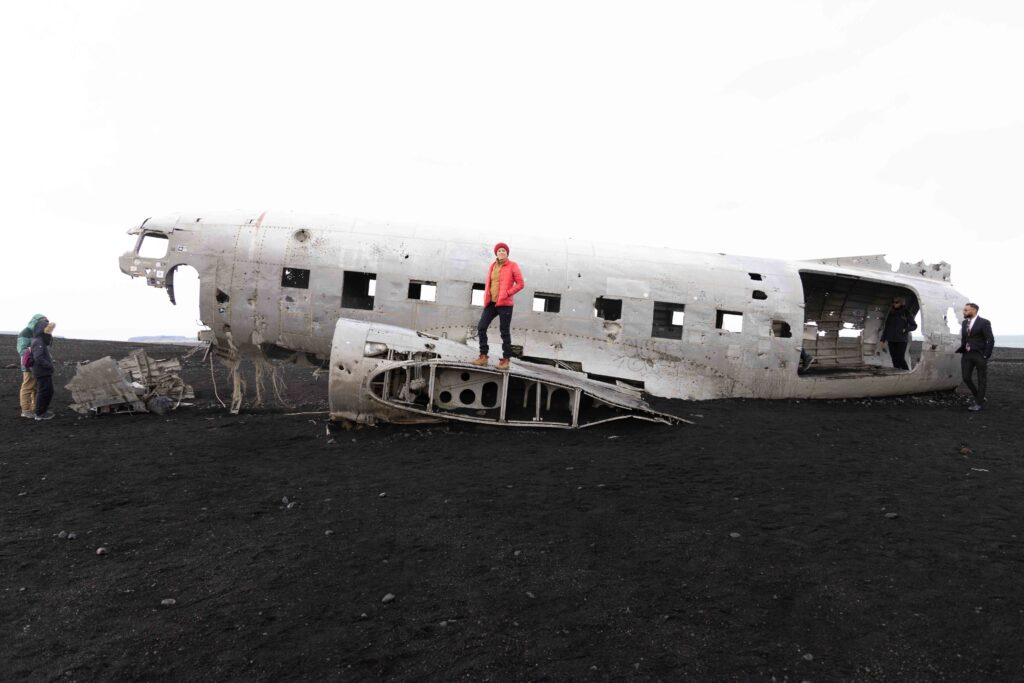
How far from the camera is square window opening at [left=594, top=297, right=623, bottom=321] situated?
11.6 m

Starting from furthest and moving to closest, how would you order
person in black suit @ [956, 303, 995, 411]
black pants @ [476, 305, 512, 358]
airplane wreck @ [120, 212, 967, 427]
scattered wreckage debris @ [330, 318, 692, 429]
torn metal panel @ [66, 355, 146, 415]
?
person in black suit @ [956, 303, 995, 411] < torn metal panel @ [66, 355, 146, 415] < airplane wreck @ [120, 212, 967, 427] < black pants @ [476, 305, 512, 358] < scattered wreckage debris @ [330, 318, 692, 429]

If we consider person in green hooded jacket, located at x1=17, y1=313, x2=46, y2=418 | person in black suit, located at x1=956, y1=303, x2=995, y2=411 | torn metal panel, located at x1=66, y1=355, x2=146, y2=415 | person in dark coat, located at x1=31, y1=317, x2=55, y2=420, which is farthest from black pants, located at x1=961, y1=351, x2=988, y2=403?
person in green hooded jacket, located at x1=17, y1=313, x2=46, y2=418

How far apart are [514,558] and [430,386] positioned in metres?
4.72

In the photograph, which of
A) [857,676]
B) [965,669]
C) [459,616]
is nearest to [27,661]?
[459,616]

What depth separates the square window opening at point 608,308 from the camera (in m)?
11.6

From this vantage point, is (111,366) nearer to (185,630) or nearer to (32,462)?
(32,462)

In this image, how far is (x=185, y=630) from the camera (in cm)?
416

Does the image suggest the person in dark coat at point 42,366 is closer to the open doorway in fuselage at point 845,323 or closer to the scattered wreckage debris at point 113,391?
the scattered wreckage debris at point 113,391

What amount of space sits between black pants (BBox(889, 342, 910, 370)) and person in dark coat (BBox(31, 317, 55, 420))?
69.5 feet

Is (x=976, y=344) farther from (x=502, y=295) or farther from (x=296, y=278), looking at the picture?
(x=296, y=278)

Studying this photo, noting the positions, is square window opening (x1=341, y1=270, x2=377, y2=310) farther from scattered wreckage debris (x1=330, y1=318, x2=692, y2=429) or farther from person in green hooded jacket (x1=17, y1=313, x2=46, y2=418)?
person in green hooded jacket (x1=17, y1=313, x2=46, y2=418)

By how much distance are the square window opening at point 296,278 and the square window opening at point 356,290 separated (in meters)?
0.80

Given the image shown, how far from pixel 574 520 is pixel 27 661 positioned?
4778 millimetres

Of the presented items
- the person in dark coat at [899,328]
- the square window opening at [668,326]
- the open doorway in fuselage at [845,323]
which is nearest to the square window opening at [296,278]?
the square window opening at [668,326]
